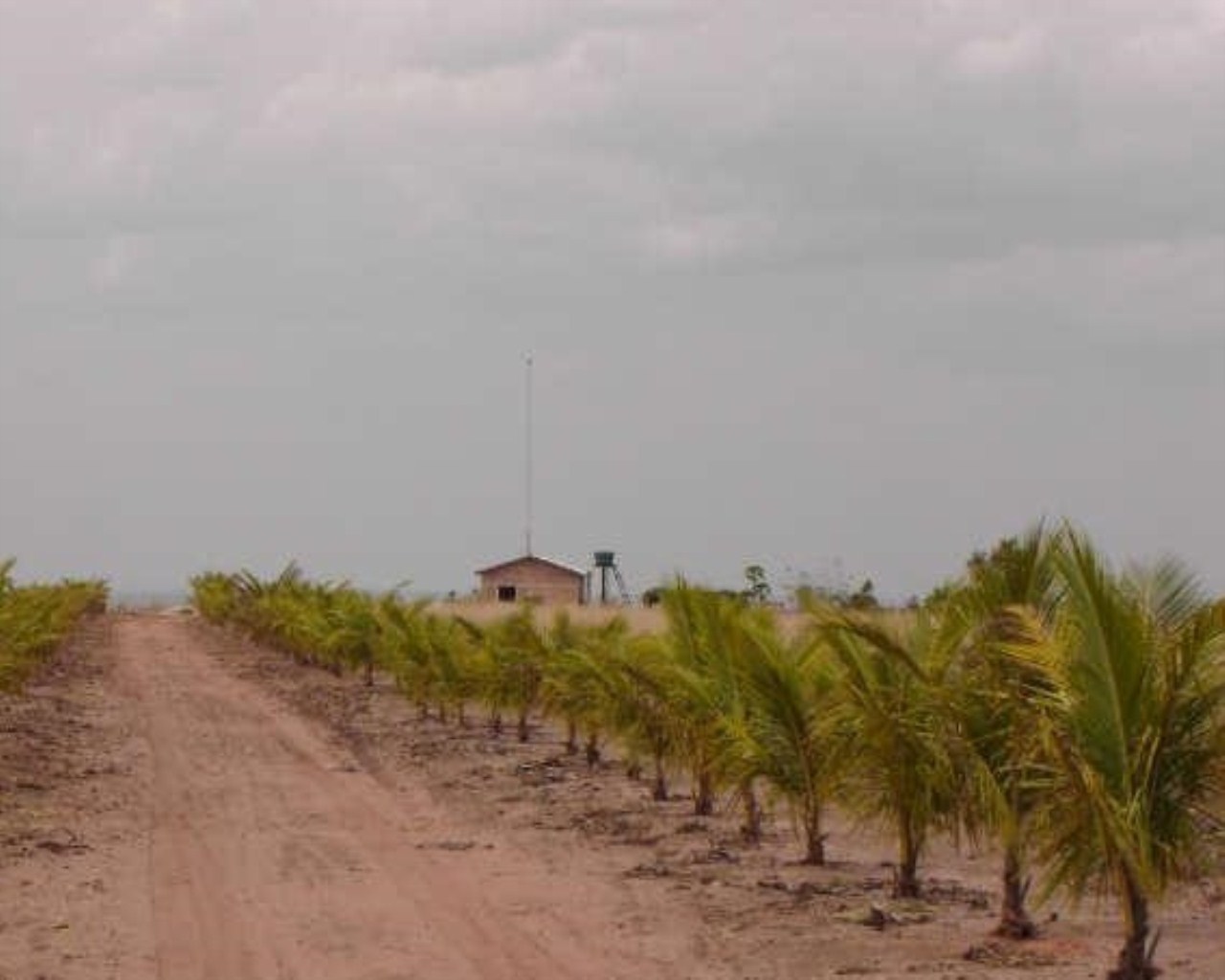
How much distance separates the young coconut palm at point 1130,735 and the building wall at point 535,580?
5195cm

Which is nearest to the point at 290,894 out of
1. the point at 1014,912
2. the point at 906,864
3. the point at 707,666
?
the point at 707,666

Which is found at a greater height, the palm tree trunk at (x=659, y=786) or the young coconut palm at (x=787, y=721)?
the young coconut palm at (x=787, y=721)

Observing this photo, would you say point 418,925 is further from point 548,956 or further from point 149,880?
point 149,880

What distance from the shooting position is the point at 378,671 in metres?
35.6

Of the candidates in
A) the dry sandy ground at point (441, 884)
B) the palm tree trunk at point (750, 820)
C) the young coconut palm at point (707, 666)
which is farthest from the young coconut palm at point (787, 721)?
the palm tree trunk at point (750, 820)

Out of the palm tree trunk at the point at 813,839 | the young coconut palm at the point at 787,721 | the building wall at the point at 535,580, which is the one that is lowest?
the palm tree trunk at the point at 813,839

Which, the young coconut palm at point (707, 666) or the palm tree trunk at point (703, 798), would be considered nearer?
the young coconut palm at point (707, 666)

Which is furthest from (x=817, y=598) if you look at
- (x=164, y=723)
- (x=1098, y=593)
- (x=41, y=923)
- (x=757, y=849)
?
(x=164, y=723)

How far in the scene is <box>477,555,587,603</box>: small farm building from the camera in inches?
2356

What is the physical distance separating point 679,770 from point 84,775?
578 cm

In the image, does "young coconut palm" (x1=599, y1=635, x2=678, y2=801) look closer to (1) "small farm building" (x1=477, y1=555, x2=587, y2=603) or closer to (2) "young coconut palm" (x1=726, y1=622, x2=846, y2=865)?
(2) "young coconut palm" (x1=726, y1=622, x2=846, y2=865)

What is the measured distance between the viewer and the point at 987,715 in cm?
907

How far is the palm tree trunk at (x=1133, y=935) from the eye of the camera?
7523 mm

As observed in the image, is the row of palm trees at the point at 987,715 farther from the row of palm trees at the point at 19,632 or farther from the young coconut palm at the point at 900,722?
the row of palm trees at the point at 19,632
